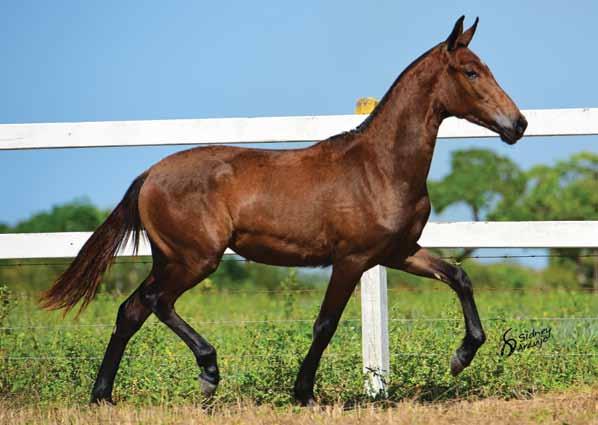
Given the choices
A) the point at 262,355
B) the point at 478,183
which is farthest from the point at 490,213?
the point at 262,355

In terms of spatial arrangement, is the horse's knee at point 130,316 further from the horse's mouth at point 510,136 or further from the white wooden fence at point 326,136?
the horse's mouth at point 510,136

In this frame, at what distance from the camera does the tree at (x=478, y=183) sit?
1905 centimetres

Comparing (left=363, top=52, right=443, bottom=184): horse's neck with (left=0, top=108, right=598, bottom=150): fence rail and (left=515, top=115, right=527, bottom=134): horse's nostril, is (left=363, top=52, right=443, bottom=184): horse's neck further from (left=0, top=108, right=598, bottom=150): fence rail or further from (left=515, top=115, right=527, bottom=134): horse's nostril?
(left=0, top=108, right=598, bottom=150): fence rail

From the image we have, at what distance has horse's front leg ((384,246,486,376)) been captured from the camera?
541cm

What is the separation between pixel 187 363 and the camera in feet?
21.7

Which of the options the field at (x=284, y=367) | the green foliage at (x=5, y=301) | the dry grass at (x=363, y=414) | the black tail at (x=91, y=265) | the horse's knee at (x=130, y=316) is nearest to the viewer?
the dry grass at (x=363, y=414)

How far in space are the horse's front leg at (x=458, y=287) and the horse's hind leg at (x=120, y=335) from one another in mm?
1525

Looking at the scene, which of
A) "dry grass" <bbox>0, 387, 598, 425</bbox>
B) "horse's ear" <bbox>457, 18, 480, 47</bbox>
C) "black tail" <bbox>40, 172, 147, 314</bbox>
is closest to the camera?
"dry grass" <bbox>0, 387, 598, 425</bbox>

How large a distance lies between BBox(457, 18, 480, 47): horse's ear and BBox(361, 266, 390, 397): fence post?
1.70 m

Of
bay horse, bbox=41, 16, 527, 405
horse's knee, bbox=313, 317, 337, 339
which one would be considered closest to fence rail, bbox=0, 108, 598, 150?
bay horse, bbox=41, 16, 527, 405

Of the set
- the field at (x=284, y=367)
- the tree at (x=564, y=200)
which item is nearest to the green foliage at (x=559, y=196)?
the tree at (x=564, y=200)

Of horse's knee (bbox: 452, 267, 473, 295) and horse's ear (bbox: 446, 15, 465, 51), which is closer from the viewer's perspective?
horse's ear (bbox: 446, 15, 465, 51)

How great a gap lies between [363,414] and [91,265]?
1.97 metres

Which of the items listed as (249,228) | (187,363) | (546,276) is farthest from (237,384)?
(546,276)
